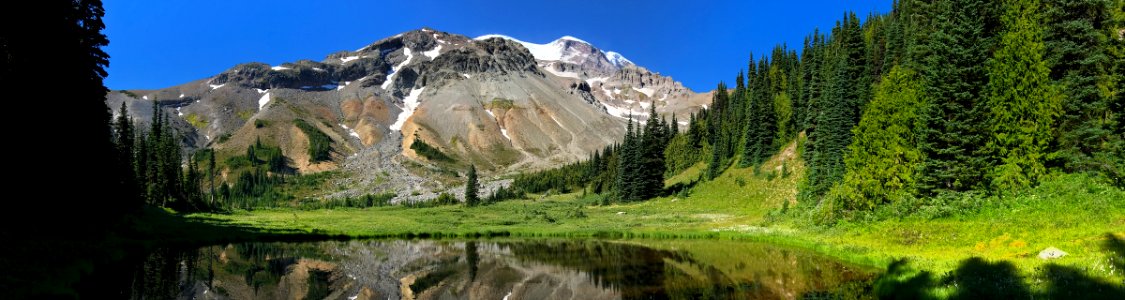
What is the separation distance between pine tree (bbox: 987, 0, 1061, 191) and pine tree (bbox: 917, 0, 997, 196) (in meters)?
1.00

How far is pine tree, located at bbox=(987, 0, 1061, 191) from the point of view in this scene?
32500 millimetres

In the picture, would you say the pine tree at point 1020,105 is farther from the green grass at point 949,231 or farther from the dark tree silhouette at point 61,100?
the dark tree silhouette at point 61,100

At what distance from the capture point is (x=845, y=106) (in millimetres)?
58281

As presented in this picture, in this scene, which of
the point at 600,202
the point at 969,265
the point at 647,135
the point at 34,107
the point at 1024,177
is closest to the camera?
the point at 969,265

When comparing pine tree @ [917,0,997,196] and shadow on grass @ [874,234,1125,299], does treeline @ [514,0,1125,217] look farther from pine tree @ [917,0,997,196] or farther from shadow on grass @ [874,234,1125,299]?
shadow on grass @ [874,234,1125,299]

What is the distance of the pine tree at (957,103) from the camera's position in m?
35.5

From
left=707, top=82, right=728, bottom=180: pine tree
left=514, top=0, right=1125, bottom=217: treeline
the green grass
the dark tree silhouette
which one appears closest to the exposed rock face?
the green grass

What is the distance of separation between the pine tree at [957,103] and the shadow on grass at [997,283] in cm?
1599

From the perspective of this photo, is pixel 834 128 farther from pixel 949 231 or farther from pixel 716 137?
pixel 716 137

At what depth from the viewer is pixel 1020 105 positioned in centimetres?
3328

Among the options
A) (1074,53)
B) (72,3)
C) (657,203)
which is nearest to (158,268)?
(72,3)

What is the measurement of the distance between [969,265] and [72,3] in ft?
155

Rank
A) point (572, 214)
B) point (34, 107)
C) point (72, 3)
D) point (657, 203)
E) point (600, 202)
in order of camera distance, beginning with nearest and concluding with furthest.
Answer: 1. point (34, 107)
2. point (72, 3)
3. point (572, 214)
4. point (657, 203)
5. point (600, 202)

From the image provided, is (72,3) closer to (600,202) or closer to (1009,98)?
(1009,98)
